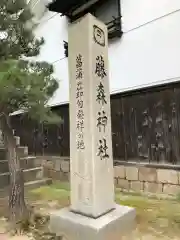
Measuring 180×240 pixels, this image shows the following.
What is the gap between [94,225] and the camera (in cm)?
304

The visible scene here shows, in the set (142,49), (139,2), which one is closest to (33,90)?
(142,49)

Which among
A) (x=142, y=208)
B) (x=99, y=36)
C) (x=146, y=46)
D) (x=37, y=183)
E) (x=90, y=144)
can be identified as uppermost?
(x=146, y=46)

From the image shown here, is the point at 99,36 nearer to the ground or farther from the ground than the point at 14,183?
farther from the ground

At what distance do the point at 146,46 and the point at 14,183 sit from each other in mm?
3990

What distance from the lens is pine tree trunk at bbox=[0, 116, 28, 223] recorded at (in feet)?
13.0

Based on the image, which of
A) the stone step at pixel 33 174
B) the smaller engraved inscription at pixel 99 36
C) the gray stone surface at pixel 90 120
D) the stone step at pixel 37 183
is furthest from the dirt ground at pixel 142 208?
the smaller engraved inscription at pixel 99 36

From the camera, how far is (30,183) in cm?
635

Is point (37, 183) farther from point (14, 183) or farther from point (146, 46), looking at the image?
point (146, 46)

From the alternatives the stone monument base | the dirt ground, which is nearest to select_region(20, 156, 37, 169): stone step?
the dirt ground

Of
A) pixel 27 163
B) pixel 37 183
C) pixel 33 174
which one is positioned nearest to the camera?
pixel 37 183

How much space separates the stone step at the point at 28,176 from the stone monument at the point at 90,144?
2.79m

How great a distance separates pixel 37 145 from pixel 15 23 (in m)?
4.55

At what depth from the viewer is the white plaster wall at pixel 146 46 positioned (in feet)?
17.2

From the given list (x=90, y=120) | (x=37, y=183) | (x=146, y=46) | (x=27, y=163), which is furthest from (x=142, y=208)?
(x=27, y=163)
